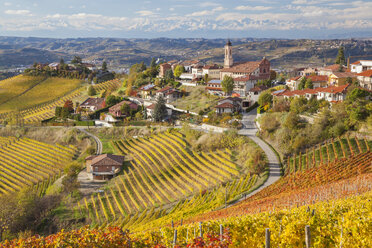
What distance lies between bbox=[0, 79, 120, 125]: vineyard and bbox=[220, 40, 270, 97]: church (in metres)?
29.4

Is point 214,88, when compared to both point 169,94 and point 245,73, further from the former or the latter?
point 169,94

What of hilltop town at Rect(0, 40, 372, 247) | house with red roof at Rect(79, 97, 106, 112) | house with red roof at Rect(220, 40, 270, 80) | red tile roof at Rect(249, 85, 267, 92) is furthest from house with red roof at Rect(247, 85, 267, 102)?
house with red roof at Rect(79, 97, 106, 112)

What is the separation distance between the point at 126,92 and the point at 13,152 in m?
25.3

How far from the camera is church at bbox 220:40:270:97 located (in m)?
57.8

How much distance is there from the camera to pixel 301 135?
3394 cm

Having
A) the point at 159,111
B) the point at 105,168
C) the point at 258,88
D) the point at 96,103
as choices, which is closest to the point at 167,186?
the point at 105,168

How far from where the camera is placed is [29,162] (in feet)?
156

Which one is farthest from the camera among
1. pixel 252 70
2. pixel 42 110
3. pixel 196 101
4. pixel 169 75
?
pixel 42 110

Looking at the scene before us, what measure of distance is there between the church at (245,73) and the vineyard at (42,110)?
29.4 meters

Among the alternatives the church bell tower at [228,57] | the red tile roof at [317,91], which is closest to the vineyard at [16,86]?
the church bell tower at [228,57]

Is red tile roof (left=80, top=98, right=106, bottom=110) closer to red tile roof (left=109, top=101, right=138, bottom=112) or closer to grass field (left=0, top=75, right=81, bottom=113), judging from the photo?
red tile roof (left=109, top=101, right=138, bottom=112)

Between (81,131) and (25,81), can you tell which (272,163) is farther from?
(25,81)

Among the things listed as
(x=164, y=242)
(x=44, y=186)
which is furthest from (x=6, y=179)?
(x=164, y=242)

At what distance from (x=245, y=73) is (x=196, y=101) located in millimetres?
11386
